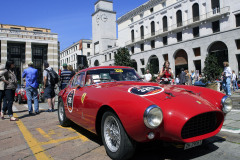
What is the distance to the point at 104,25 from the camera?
53688 millimetres

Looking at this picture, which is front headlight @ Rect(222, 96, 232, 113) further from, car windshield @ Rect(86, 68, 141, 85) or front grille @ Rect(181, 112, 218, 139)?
car windshield @ Rect(86, 68, 141, 85)

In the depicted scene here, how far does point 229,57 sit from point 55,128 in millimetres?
25613

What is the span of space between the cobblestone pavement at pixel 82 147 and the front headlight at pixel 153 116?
1.29 ft

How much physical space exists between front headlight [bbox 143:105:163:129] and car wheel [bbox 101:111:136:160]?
393mm

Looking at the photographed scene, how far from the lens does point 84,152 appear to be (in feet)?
9.49

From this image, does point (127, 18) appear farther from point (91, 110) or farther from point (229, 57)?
point (91, 110)

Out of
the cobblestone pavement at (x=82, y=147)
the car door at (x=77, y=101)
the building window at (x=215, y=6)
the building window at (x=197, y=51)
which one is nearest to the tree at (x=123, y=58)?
the building window at (x=197, y=51)

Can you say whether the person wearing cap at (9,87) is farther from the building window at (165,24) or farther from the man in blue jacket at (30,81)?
the building window at (165,24)

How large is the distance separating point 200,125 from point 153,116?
646 millimetres

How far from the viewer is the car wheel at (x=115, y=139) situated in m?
2.31

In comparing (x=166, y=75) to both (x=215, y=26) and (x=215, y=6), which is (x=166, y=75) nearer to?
(x=215, y=26)

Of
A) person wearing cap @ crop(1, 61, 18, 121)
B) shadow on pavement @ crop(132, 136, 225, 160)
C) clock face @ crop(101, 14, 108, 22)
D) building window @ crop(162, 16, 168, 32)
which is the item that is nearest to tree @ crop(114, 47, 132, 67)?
building window @ crop(162, 16, 168, 32)

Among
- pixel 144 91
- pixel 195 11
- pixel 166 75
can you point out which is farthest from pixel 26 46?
pixel 144 91

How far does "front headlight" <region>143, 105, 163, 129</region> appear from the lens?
2.08 m
